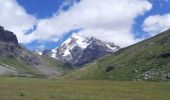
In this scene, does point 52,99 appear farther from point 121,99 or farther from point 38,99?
point 121,99

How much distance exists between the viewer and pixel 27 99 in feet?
148

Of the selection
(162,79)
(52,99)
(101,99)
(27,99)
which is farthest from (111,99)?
(162,79)

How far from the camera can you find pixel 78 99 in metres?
48.4

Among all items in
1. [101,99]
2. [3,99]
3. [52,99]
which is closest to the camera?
[3,99]

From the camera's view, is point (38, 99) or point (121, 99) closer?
point (38, 99)

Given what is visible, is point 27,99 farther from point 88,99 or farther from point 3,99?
point 88,99

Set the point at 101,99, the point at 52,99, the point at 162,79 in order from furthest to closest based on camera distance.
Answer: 1. the point at 162,79
2. the point at 101,99
3. the point at 52,99

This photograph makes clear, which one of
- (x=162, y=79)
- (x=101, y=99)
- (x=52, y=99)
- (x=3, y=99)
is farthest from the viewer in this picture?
(x=162, y=79)

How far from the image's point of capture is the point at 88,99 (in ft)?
161

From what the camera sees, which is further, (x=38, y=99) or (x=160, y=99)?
(x=160, y=99)

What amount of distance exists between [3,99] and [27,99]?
2999 mm

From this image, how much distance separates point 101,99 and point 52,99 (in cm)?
694

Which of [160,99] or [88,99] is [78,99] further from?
[160,99]

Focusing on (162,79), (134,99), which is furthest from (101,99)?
(162,79)
